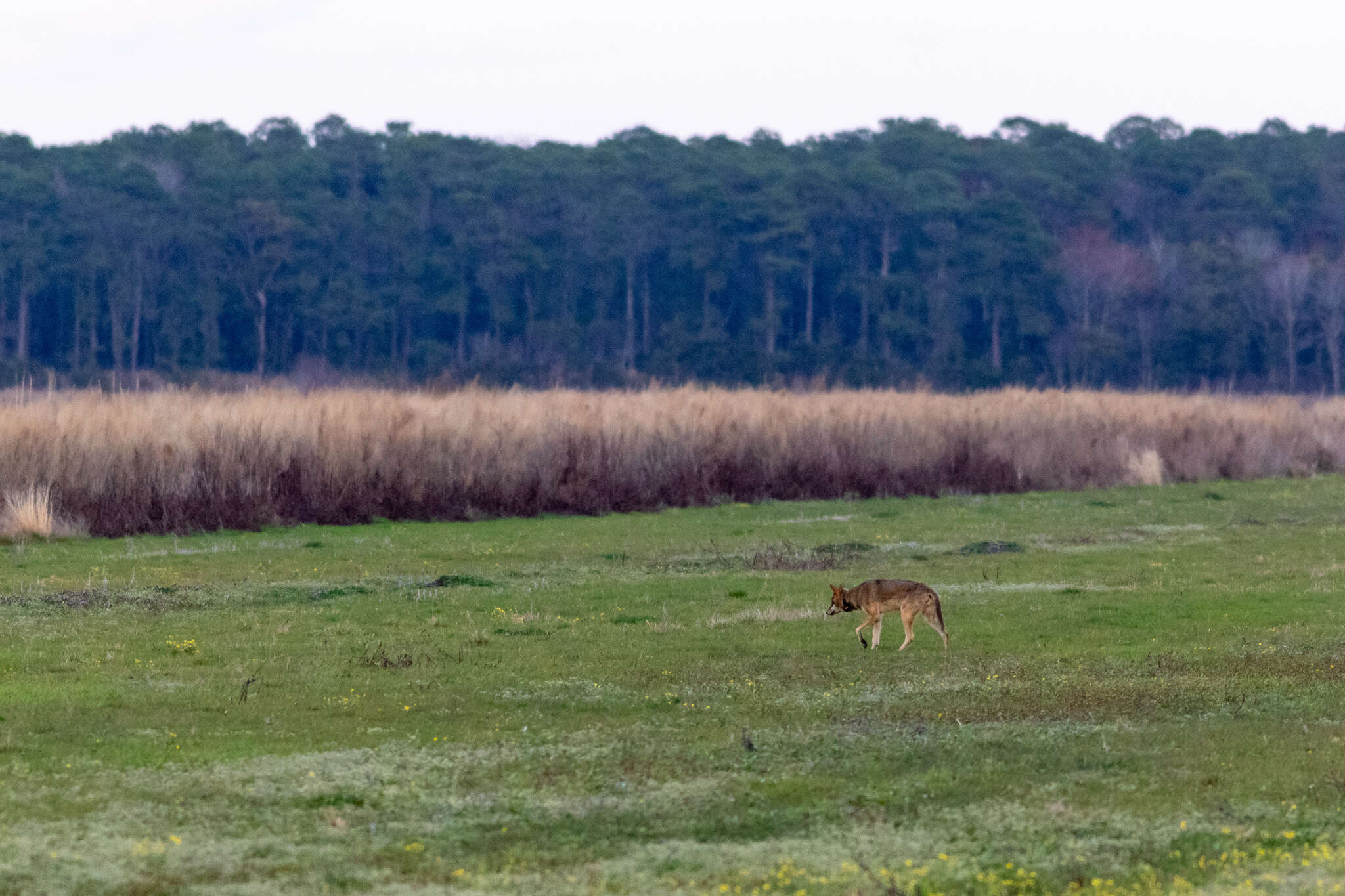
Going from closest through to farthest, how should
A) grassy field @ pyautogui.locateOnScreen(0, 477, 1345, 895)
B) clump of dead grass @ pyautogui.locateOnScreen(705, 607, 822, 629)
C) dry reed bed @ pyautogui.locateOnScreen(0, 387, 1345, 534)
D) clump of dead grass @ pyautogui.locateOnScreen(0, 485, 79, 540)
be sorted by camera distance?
→ grassy field @ pyautogui.locateOnScreen(0, 477, 1345, 895) < clump of dead grass @ pyautogui.locateOnScreen(705, 607, 822, 629) < clump of dead grass @ pyautogui.locateOnScreen(0, 485, 79, 540) < dry reed bed @ pyautogui.locateOnScreen(0, 387, 1345, 534)

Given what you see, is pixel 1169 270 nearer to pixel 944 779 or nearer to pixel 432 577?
pixel 432 577

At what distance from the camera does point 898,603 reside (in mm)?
13555

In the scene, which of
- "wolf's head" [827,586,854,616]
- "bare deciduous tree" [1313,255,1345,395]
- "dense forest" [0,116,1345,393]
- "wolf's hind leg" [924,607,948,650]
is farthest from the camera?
"bare deciduous tree" [1313,255,1345,395]

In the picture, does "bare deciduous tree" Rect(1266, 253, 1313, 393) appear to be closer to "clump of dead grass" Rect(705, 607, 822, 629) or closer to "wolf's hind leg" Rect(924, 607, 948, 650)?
"clump of dead grass" Rect(705, 607, 822, 629)

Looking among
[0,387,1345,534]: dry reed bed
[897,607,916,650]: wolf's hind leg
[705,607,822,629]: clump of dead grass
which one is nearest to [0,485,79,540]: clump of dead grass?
[0,387,1345,534]: dry reed bed

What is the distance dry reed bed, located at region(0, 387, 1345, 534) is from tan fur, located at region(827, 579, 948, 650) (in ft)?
46.8

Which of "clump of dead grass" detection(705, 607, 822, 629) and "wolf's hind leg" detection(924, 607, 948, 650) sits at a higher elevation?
"wolf's hind leg" detection(924, 607, 948, 650)

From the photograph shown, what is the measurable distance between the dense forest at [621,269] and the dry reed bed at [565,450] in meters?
42.0

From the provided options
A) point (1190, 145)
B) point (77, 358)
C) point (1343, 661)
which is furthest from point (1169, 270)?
point (1343, 661)

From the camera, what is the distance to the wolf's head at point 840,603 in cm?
1408

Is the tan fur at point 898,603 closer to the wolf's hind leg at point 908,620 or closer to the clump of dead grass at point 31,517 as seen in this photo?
the wolf's hind leg at point 908,620

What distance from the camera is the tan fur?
1344cm

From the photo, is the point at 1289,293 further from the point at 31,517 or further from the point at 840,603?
the point at 840,603

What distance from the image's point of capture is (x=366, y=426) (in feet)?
92.3
